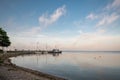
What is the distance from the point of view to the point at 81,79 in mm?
23375

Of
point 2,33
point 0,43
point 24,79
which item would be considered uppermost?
point 2,33

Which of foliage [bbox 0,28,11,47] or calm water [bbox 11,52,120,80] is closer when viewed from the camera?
calm water [bbox 11,52,120,80]

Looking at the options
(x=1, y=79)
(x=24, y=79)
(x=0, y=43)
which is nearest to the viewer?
(x=1, y=79)

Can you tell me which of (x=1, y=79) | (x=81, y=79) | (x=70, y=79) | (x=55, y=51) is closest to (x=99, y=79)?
(x=81, y=79)

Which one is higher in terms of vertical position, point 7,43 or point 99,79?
point 7,43

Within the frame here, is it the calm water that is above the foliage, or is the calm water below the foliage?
below

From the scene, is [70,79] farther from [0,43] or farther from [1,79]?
[0,43]

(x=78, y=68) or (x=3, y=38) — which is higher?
(x=3, y=38)

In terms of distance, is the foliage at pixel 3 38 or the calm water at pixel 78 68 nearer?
the calm water at pixel 78 68

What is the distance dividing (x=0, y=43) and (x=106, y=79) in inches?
2079

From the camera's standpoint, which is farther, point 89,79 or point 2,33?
point 2,33

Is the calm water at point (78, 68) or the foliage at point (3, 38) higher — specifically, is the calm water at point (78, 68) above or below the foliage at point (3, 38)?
below

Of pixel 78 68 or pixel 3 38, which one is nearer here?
pixel 78 68

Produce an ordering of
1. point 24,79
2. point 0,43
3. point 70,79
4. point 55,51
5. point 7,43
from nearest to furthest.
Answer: point 24,79
point 70,79
point 0,43
point 7,43
point 55,51
